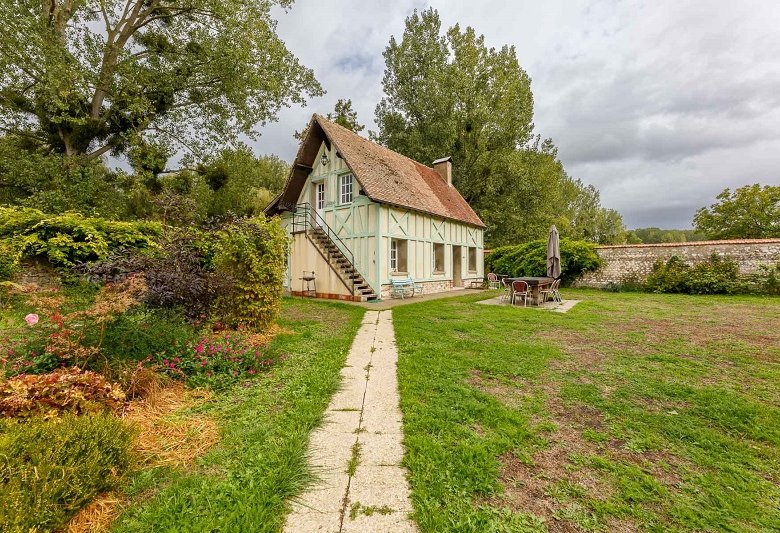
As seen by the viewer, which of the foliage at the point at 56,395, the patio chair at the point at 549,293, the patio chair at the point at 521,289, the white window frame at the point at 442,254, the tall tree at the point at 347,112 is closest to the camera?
the foliage at the point at 56,395

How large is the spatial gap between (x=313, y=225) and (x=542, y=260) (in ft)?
38.3

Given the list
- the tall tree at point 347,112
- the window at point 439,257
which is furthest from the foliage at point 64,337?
the tall tree at point 347,112

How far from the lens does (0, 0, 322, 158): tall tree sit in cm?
1070

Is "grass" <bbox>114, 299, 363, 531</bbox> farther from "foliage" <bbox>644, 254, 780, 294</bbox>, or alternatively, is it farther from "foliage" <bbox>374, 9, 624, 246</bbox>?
"foliage" <bbox>374, 9, 624, 246</bbox>

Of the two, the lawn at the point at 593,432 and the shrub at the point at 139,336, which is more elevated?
the shrub at the point at 139,336

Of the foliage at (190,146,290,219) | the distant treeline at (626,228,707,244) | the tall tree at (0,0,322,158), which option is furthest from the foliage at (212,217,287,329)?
the distant treeline at (626,228,707,244)

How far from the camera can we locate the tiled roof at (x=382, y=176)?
12398 millimetres

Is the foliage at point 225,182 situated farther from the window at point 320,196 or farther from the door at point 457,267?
the door at point 457,267

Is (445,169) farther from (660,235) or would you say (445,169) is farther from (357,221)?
(660,235)

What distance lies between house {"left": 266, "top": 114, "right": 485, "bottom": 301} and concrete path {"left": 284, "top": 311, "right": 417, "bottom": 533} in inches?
330

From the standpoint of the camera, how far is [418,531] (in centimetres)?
184

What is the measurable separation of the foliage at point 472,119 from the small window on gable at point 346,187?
10.6m

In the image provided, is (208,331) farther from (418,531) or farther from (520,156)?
(520,156)

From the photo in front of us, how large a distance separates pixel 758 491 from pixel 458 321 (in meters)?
5.63
